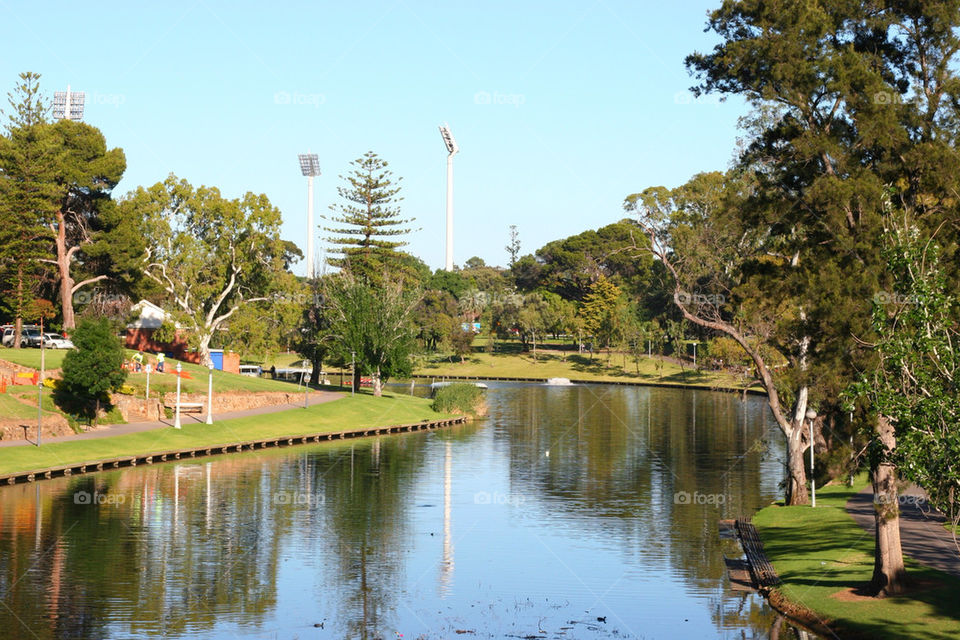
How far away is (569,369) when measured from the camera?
15475 cm

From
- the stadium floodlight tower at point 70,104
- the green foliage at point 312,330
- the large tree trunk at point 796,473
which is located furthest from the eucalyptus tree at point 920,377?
the stadium floodlight tower at point 70,104

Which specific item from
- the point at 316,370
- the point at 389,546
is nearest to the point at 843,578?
the point at 389,546

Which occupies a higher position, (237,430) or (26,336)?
(26,336)

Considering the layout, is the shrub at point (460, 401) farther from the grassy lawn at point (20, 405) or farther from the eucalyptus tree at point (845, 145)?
the eucalyptus tree at point (845, 145)

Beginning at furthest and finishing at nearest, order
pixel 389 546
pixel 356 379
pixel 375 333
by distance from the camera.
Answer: pixel 356 379, pixel 375 333, pixel 389 546

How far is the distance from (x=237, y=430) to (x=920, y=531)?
4620cm

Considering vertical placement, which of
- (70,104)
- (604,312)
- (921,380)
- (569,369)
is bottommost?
(569,369)

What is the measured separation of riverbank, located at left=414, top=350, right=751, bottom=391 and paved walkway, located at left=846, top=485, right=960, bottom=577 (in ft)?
297

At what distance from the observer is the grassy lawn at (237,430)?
5284 cm

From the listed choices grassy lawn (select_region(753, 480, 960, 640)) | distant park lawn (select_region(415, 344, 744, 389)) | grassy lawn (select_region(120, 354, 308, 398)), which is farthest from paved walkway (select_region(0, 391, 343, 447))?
distant park lawn (select_region(415, 344, 744, 389))

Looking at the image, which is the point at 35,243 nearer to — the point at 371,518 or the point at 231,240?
the point at 231,240

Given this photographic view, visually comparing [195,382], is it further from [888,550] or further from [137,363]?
[888,550]

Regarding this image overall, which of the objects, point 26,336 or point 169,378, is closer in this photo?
point 169,378

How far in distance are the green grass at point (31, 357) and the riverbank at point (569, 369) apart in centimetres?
6586
